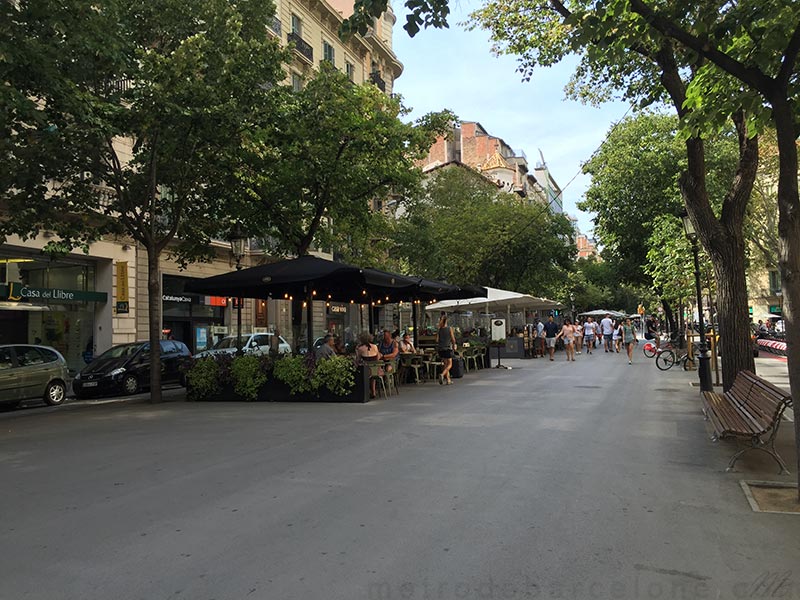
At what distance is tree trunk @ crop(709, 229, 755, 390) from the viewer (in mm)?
10031

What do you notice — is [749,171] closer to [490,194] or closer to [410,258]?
[410,258]

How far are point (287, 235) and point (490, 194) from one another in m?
27.6

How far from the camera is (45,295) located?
21.2 metres

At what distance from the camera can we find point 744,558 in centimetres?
406

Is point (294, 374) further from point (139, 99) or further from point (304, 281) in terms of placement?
point (139, 99)

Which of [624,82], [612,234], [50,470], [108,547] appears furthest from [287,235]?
[612,234]

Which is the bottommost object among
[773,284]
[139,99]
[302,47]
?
[773,284]

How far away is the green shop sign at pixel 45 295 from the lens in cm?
1984

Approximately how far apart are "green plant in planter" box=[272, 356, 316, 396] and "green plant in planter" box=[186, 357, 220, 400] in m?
1.42

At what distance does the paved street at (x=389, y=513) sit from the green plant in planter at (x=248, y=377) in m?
3.30

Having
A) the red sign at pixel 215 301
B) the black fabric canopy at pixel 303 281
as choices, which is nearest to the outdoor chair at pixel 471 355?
the black fabric canopy at pixel 303 281

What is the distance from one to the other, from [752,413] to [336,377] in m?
7.67

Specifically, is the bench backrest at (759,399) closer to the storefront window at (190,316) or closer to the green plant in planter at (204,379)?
the green plant in planter at (204,379)

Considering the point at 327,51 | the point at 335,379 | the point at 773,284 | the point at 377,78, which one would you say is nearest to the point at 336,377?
the point at 335,379
